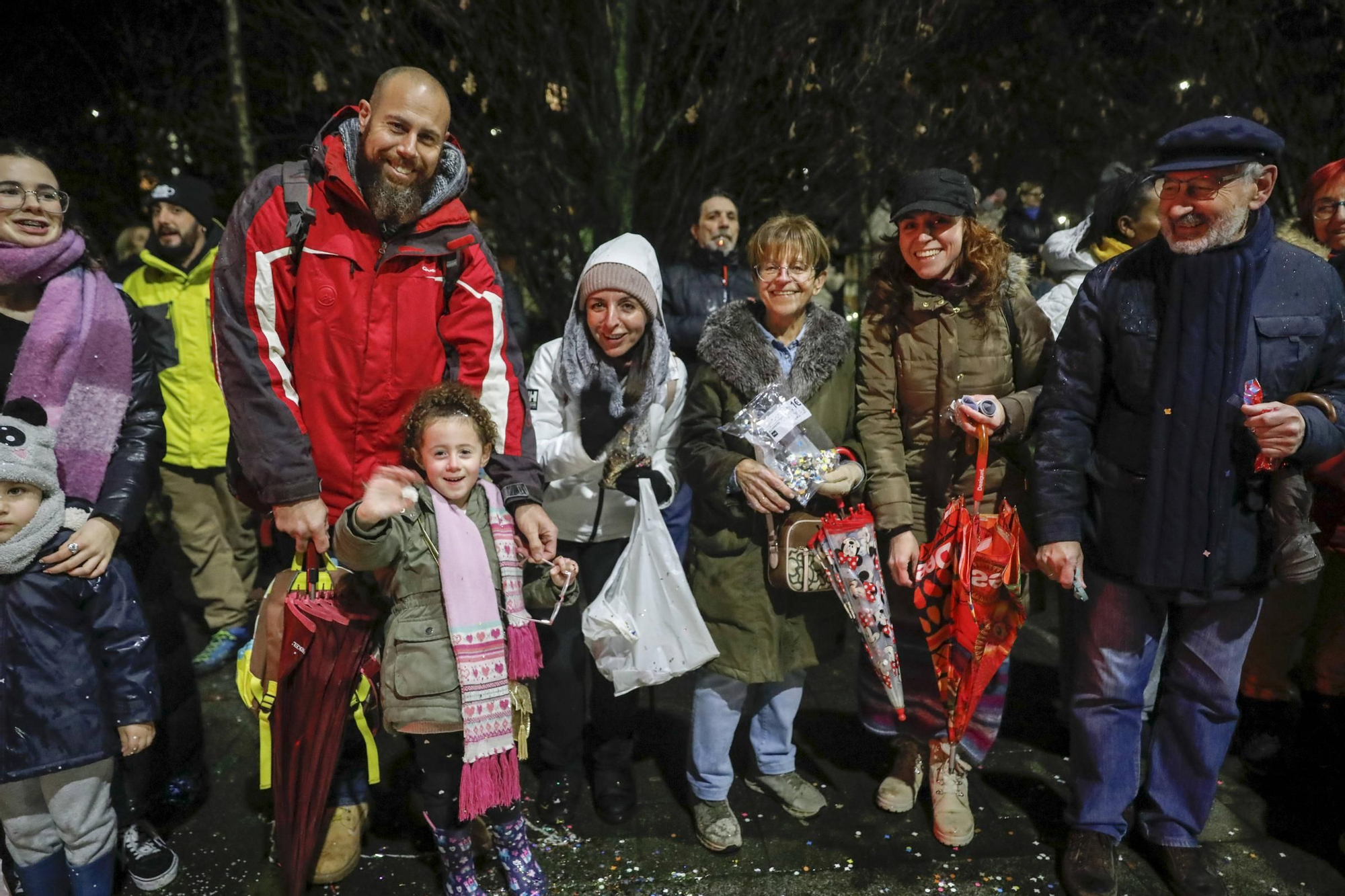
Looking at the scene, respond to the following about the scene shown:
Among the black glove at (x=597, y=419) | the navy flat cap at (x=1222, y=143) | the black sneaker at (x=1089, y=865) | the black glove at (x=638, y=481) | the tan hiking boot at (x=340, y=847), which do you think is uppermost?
the navy flat cap at (x=1222, y=143)

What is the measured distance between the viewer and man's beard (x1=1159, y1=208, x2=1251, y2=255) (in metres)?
2.49

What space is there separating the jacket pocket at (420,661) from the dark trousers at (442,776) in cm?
23

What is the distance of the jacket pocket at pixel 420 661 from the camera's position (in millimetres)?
2486

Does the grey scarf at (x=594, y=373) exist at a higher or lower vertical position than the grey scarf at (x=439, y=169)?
lower

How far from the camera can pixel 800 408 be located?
A: 112 inches

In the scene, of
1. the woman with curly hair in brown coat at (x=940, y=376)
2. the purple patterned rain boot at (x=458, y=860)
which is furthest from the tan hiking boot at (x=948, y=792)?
the purple patterned rain boot at (x=458, y=860)

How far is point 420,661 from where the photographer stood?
249cm

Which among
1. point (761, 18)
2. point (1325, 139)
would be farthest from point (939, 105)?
point (1325, 139)

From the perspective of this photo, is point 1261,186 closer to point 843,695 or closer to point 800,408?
point 800,408

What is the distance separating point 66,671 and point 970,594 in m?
2.61

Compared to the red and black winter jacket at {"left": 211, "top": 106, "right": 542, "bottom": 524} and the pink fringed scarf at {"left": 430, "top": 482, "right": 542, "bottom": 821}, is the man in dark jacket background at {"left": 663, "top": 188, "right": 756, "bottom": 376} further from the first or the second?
the pink fringed scarf at {"left": 430, "top": 482, "right": 542, "bottom": 821}

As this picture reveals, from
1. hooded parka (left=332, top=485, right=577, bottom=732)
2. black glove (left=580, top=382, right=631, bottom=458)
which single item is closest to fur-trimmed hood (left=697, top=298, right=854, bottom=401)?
black glove (left=580, top=382, right=631, bottom=458)

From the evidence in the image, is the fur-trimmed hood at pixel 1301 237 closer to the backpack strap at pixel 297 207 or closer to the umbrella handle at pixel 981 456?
the umbrella handle at pixel 981 456

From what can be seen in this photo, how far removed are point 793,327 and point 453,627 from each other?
4.80ft
